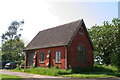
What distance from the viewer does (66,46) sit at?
21859mm

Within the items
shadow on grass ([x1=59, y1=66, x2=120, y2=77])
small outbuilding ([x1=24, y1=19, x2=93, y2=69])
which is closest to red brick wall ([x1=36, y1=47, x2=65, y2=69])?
small outbuilding ([x1=24, y1=19, x2=93, y2=69])

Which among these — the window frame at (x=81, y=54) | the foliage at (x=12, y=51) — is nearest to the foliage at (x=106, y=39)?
the window frame at (x=81, y=54)

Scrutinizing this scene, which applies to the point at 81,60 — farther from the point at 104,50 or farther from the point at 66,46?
the point at 104,50

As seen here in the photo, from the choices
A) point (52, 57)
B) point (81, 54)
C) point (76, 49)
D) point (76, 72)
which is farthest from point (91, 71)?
point (52, 57)

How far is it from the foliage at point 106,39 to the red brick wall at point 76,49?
10.5 meters

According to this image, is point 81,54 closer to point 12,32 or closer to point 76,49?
point 76,49

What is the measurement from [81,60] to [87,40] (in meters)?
4.06

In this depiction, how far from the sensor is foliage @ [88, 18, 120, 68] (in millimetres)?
35031

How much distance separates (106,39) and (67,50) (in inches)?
698

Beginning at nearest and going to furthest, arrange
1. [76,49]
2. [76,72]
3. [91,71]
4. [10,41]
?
[76,72], [76,49], [91,71], [10,41]

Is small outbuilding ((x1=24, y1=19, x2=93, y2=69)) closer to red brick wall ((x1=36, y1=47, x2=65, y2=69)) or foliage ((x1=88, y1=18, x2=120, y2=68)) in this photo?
red brick wall ((x1=36, y1=47, x2=65, y2=69))

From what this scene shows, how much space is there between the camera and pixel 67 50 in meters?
22.0

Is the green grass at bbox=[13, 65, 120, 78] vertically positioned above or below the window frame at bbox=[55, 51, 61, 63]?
below

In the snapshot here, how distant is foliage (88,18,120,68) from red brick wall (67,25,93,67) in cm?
1047
